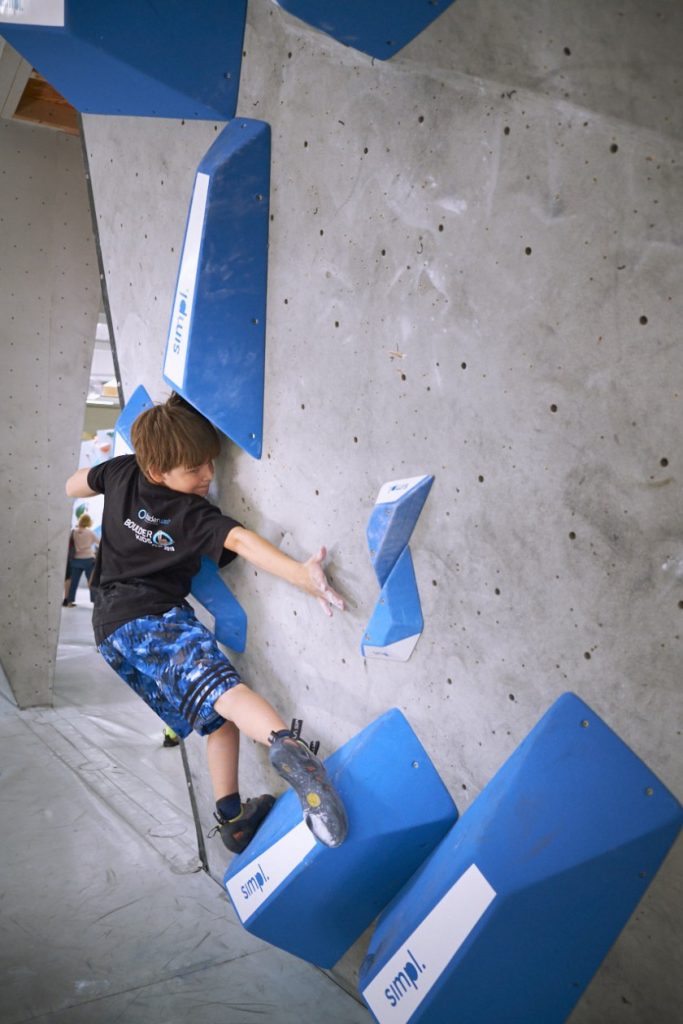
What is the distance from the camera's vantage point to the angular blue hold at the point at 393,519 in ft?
4.61

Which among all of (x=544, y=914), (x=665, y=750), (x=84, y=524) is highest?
(x=665, y=750)

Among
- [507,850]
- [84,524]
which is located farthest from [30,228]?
[84,524]

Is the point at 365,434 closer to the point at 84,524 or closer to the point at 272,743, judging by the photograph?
the point at 272,743

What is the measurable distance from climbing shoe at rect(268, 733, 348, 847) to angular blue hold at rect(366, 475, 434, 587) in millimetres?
334

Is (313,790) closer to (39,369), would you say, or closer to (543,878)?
(543,878)

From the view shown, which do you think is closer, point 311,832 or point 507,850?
point 507,850

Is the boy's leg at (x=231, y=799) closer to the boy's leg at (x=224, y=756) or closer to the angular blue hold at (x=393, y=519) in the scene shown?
the boy's leg at (x=224, y=756)

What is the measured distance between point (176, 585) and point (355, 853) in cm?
80

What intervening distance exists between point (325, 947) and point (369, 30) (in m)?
1.52

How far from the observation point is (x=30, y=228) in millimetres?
3838

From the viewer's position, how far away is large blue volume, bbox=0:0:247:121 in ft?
4.70

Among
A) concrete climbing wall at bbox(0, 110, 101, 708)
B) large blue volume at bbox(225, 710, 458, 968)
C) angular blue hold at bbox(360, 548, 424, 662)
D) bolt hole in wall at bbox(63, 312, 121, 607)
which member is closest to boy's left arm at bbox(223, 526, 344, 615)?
angular blue hold at bbox(360, 548, 424, 662)

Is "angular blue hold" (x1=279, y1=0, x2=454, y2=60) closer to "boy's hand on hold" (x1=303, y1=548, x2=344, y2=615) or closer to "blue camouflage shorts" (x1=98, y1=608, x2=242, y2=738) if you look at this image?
"boy's hand on hold" (x1=303, y1=548, x2=344, y2=615)

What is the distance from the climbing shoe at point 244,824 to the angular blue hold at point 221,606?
0.34m
